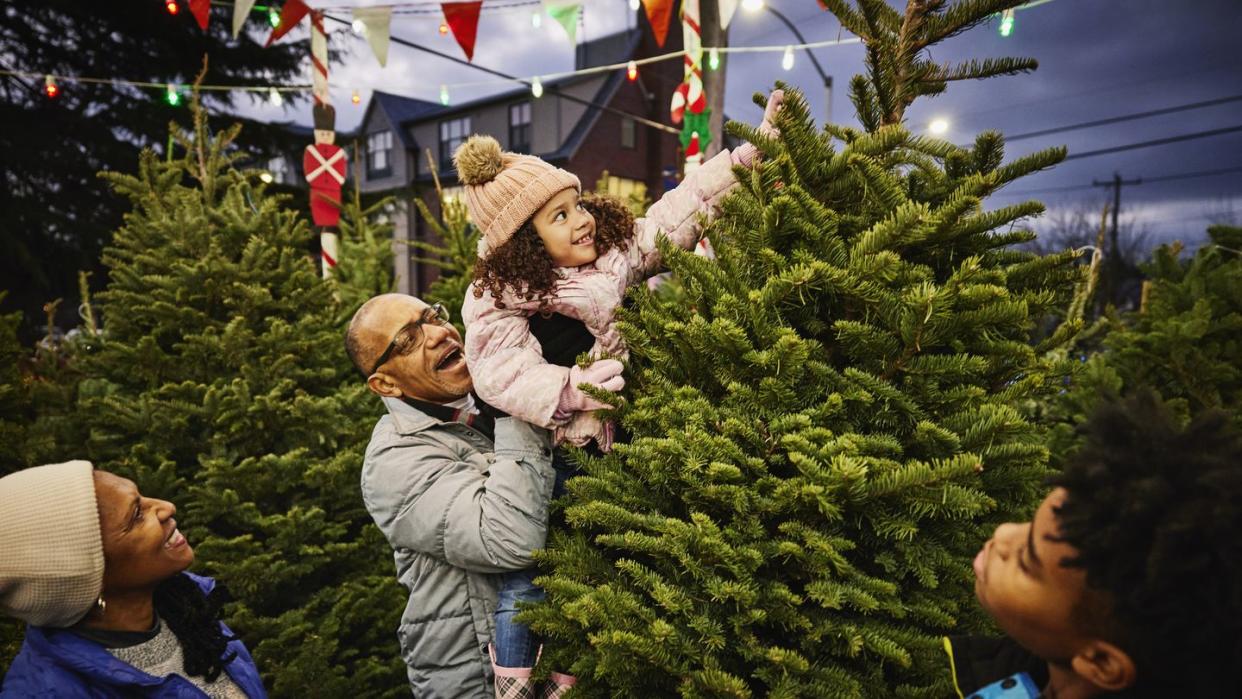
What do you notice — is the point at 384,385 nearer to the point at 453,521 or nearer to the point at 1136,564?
the point at 453,521

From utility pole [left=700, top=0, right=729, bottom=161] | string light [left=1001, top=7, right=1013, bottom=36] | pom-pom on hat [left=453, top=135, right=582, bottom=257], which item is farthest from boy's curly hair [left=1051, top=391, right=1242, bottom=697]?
utility pole [left=700, top=0, right=729, bottom=161]

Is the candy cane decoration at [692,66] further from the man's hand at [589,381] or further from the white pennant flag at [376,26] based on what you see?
the man's hand at [589,381]

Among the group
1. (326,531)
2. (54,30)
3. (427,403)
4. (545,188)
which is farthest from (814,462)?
(54,30)

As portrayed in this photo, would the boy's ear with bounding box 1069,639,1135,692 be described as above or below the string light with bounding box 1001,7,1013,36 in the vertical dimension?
below

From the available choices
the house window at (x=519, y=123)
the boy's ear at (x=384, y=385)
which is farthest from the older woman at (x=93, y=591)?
the house window at (x=519, y=123)

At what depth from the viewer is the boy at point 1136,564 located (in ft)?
3.23

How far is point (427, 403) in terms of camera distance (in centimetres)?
251

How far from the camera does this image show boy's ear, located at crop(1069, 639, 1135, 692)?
109 centimetres

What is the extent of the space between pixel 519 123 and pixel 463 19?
67.8 feet

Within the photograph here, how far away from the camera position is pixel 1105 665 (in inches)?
44.1

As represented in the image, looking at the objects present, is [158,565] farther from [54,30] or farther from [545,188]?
[54,30]

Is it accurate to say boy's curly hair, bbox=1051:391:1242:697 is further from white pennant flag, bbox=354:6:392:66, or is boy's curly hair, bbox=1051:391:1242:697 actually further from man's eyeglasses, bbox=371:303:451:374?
white pennant flag, bbox=354:6:392:66

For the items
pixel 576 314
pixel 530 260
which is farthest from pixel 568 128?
pixel 576 314

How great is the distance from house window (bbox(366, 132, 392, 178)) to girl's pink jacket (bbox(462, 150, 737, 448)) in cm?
2959
